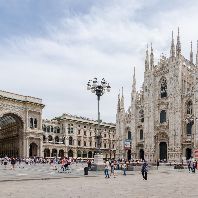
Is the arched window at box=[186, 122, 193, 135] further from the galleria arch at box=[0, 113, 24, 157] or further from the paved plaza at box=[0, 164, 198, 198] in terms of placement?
the paved plaza at box=[0, 164, 198, 198]

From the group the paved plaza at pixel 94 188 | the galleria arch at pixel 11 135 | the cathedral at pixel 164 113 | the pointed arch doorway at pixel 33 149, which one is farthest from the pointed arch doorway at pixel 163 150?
the paved plaza at pixel 94 188

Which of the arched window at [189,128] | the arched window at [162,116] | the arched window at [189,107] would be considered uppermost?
the arched window at [189,107]

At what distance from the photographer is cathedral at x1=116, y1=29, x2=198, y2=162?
5494 cm

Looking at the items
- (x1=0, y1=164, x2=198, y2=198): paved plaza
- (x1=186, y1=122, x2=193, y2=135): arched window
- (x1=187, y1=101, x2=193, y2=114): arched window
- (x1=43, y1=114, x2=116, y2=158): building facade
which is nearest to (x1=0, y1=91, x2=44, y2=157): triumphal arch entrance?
(x1=43, y1=114, x2=116, y2=158): building facade

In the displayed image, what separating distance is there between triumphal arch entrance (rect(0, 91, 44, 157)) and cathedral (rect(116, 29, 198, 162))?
1538cm

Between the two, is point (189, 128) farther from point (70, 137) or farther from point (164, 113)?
point (70, 137)

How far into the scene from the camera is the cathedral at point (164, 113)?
180 ft

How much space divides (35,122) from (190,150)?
2928 cm

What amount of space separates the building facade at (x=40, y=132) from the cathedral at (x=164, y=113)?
52.6 feet

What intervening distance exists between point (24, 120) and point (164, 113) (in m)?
25.3

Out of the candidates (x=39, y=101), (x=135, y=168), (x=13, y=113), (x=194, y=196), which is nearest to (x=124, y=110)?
(x=39, y=101)

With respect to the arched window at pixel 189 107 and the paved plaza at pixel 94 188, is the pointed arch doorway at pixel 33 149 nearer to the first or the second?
the arched window at pixel 189 107

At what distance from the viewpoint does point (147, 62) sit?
64.1 metres

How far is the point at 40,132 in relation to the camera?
2648 inches
